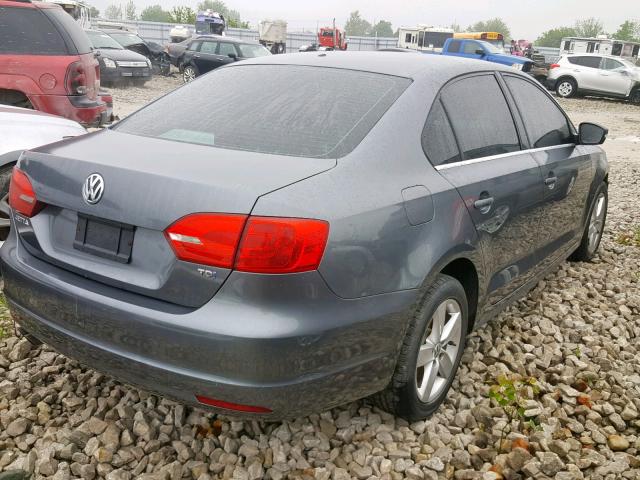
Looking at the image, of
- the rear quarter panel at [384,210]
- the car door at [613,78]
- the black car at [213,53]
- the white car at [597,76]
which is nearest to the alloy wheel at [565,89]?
the white car at [597,76]

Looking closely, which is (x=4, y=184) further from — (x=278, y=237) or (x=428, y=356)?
(x=428, y=356)

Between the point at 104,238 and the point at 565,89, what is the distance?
2536 centimetres

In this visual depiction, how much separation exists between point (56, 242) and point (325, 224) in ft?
3.54

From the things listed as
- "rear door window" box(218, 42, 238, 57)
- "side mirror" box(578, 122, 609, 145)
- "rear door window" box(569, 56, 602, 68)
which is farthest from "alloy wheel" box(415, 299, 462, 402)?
"rear door window" box(569, 56, 602, 68)

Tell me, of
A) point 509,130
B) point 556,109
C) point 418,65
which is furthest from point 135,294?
point 556,109

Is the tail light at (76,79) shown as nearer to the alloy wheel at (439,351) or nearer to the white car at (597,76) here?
the alloy wheel at (439,351)

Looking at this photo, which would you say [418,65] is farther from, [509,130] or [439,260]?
[439,260]

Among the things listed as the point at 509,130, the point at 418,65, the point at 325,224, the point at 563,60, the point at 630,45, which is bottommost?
the point at 325,224

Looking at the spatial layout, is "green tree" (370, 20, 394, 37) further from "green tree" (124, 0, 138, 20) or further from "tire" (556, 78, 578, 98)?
"tire" (556, 78, 578, 98)

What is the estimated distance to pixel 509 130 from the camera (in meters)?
3.46

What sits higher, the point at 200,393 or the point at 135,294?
the point at 135,294

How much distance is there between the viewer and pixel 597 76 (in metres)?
24.0

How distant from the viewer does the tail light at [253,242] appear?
79.3 inches

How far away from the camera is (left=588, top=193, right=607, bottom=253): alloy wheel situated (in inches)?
198
